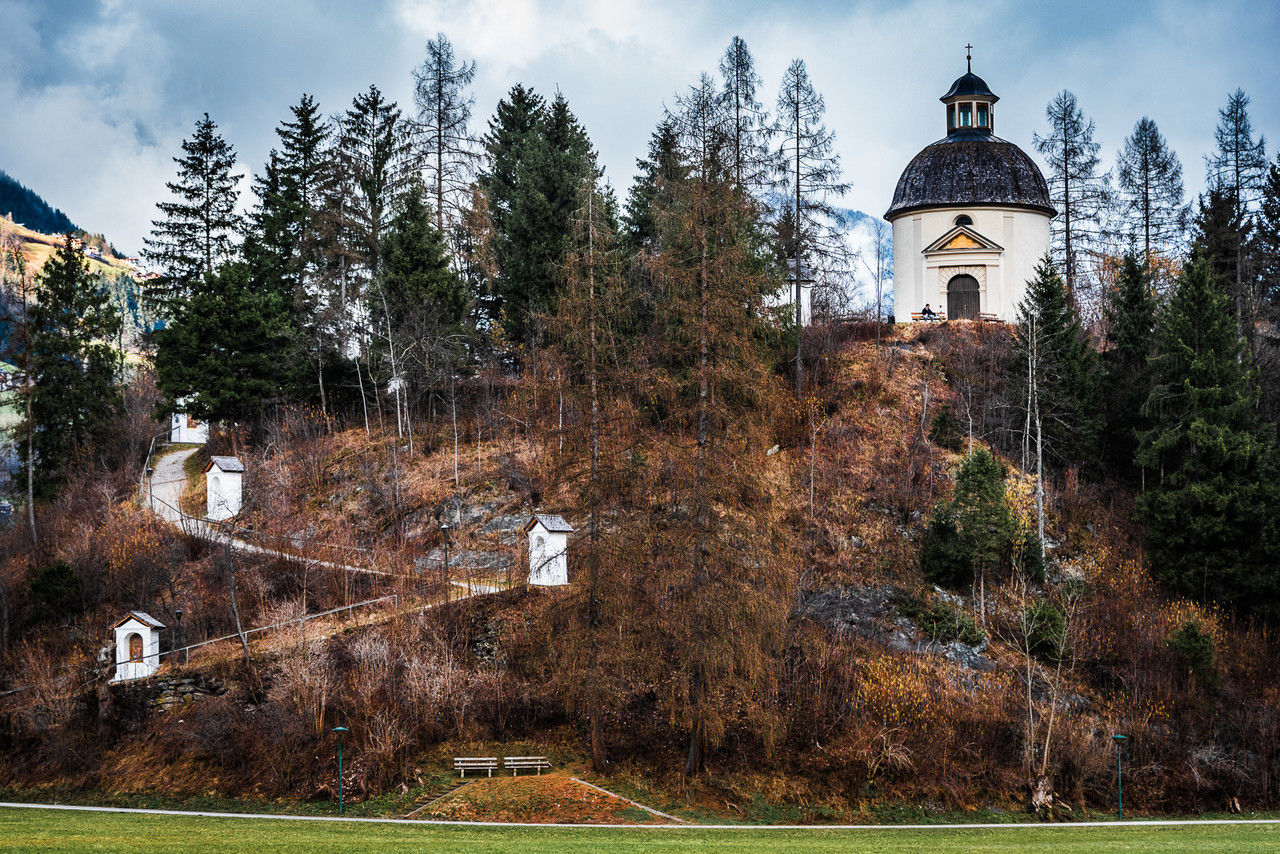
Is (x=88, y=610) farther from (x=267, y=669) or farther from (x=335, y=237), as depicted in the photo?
(x=335, y=237)

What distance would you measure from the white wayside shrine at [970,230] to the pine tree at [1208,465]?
11274 millimetres

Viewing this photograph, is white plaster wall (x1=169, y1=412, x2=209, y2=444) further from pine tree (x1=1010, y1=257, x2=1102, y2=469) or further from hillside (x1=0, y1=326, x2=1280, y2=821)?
pine tree (x1=1010, y1=257, x2=1102, y2=469)

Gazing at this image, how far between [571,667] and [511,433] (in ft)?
54.4

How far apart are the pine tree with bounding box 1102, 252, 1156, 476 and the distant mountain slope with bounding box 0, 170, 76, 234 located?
136 metres

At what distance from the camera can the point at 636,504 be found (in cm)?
2128

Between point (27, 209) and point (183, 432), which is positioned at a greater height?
point (27, 209)

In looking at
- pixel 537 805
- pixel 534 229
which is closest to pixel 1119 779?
pixel 537 805

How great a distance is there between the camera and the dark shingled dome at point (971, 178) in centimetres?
4191

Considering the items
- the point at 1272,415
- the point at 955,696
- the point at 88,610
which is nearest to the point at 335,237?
the point at 88,610

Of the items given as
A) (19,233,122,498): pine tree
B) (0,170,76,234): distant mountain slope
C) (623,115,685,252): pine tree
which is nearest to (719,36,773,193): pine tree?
(623,115,685,252): pine tree

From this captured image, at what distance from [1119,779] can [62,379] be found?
3384 cm

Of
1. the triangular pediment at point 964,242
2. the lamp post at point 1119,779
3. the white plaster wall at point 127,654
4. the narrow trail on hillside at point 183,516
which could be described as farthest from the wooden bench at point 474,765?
the triangular pediment at point 964,242

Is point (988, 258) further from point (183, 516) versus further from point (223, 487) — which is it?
point (183, 516)

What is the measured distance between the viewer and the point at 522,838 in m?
18.5
